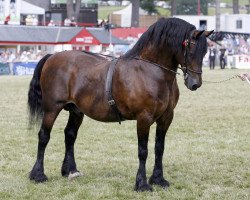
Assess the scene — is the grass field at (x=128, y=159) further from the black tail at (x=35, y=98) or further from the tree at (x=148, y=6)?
the tree at (x=148, y=6)

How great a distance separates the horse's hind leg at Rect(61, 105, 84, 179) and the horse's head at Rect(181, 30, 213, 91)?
1.97 metres

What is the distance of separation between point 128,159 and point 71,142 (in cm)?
139

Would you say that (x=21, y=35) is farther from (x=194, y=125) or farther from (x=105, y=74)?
(x=105, y=74)

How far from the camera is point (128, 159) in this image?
32.9 feet

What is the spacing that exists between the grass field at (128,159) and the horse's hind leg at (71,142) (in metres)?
0.16

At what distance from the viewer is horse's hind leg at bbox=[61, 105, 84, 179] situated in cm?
880

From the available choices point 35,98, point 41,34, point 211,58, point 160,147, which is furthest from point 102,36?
point 160,147

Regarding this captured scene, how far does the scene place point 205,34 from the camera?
763cm

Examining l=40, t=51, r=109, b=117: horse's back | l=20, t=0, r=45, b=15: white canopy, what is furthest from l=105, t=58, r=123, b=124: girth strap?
l=20, t=0, r=45, b=15: white canopy

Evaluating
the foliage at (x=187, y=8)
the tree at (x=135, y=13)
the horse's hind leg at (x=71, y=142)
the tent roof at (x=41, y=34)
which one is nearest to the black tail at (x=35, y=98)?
the horse's hind leg at (x=71, y=142)

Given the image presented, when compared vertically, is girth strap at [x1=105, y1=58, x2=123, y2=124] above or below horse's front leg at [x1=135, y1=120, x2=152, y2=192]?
above

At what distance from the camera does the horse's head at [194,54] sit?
24.9 feet

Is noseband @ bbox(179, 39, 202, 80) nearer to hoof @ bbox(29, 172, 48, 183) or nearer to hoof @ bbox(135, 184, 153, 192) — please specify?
hoof @ bbox(135, 184, 153, 192)

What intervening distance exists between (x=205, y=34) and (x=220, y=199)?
6.64 ft
